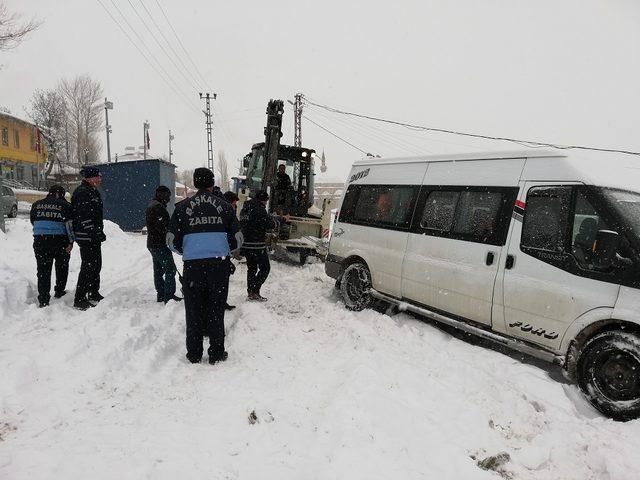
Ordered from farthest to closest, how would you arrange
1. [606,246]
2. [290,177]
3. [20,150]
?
[20,150]
[290,177]
[606,246]

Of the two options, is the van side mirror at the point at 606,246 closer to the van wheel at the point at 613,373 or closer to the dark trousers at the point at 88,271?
the van wheel at the point at 613,373

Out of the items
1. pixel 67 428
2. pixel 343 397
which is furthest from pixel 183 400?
pixel 343 397

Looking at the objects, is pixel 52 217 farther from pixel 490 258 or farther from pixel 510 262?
pixel 510 262

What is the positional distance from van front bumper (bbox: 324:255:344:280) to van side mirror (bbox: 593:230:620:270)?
12.5 feet

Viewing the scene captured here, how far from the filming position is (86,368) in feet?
11.9

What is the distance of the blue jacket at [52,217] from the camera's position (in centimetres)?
532

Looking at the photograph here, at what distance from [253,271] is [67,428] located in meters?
3.80

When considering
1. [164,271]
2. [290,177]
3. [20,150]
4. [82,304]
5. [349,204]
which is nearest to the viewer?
[82,304]

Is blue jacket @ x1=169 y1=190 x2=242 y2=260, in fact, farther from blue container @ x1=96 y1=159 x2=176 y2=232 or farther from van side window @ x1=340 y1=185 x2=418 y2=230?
blue container @ x1=96 y1=159 x2=176 y2=232

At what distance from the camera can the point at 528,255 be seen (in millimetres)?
4023

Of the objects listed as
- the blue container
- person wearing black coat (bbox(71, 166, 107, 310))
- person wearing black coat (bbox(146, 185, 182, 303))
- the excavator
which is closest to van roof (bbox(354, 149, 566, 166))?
person wearing black coat (bbox(146, 185, 182, 303))

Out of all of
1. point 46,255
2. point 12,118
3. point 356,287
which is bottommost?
point 356,287

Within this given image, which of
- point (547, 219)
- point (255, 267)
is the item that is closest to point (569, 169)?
point (547, 219)

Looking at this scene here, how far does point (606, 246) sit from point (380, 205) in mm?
3159
